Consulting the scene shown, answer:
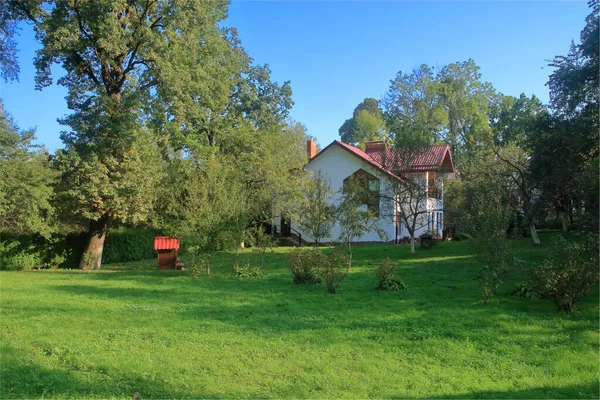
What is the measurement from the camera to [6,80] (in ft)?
64.3

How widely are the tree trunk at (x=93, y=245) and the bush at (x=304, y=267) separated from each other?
1166 cm

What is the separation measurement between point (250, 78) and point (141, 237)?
1277 centimetres

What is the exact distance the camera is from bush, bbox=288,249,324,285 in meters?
13.0

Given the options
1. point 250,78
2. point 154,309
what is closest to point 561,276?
point 154,309


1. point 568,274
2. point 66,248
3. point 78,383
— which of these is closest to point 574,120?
point 568,274

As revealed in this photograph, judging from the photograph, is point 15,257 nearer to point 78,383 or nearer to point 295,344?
point 78,383

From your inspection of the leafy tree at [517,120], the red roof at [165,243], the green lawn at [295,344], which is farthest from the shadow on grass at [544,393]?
the red roof at [165,243]

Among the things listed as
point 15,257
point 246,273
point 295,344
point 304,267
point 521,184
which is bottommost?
point 295,344

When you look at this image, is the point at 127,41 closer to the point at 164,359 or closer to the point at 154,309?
the point at 154,309

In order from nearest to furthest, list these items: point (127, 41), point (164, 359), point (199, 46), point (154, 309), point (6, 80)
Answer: point (164, 359), point (154, 309), point (127, 41), point (6, 80), point (199, 46)

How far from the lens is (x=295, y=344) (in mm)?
6949

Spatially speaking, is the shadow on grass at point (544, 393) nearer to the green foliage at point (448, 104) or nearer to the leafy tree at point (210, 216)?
the leafy tree at point (210, 216)

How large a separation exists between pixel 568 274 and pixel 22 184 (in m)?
17.9

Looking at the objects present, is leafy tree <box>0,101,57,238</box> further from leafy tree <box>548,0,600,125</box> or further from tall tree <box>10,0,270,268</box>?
leafy tree <box>548,0,600,125</box>
